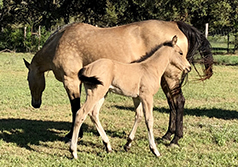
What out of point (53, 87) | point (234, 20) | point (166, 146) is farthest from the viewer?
point (234, 20)

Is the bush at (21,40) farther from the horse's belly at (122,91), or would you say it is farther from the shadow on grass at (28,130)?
the horse's belly at (122,91)

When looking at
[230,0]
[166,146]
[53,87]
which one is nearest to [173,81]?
[166,146]

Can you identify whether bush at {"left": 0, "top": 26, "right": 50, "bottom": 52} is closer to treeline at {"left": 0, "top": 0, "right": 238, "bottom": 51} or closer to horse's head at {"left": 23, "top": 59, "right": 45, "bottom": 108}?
treeline at {"left": 0, "top": 0, "right": 238, "bottom": 51}

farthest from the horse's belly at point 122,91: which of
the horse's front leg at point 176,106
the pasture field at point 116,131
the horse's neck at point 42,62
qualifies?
the horse's neck at point 42,62

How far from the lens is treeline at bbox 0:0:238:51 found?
23219 mm

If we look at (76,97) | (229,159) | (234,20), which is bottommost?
(234,20)

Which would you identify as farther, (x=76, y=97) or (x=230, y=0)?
(x=230, y=0)

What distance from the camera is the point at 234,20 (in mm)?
23422

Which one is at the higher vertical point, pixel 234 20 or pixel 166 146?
pixel 166 146

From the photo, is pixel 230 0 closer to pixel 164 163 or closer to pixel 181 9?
pixel 181 9

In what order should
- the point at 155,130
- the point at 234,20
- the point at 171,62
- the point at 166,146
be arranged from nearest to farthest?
the point at 171,62, the point at 166,146, the point at 155,130, the point at 234,20

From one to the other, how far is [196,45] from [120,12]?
1892 cm

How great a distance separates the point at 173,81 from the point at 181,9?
18.8m

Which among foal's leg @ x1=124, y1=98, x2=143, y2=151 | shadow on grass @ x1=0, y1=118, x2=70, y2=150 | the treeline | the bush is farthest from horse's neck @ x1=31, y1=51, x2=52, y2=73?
the bush
